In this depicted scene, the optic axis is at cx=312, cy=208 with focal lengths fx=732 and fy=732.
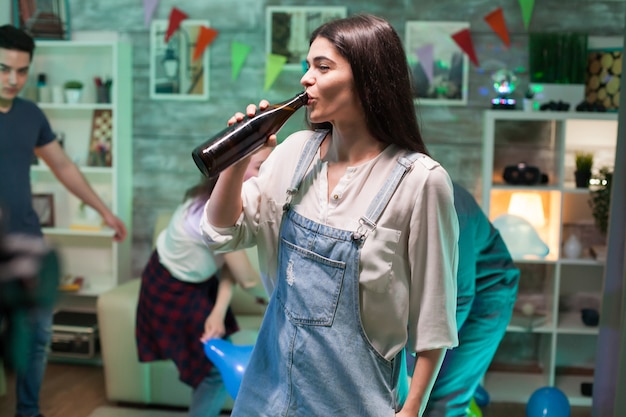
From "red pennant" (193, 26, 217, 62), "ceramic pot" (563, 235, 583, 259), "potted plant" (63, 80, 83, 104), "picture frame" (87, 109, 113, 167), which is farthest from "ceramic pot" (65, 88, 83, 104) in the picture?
"ceramic pot" (563, 235, 583, 259)

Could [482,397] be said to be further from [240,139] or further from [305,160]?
[240,139]

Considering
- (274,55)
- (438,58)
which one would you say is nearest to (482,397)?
(438,58)

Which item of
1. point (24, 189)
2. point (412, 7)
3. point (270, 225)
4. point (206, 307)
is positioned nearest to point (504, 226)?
point (412, 7)

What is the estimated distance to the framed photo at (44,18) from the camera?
3.72m

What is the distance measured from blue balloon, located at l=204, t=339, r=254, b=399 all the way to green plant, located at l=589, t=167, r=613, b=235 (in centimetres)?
217

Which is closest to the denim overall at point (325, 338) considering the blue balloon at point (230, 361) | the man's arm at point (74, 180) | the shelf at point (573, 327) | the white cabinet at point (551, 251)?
the blue balloon at point (230, 361)

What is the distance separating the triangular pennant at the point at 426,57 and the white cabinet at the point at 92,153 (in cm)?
150

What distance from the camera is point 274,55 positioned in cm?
374

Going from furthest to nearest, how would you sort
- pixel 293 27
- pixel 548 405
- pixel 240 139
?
pixel 293 27, pixel 548 405, pixel 240 139

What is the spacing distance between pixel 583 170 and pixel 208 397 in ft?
6.86

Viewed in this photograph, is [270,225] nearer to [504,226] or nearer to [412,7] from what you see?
[504,226]

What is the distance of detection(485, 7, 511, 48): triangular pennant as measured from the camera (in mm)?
3648

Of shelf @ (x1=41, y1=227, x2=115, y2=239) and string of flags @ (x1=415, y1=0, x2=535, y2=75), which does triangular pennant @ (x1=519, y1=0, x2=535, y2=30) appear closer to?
string of flags @ (x1=415, y1=0, x2=535, y2=75)

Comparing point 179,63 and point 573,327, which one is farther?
point 179,63
